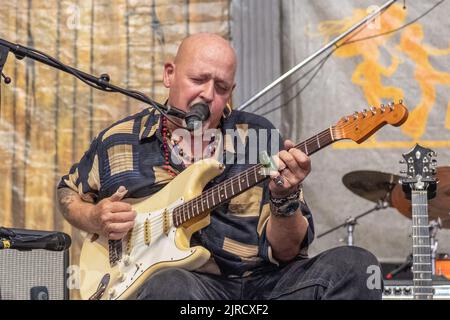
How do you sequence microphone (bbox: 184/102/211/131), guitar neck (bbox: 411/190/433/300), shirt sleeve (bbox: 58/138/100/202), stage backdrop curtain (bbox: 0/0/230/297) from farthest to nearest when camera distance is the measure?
stage backdrop curtain (bbox: 0/0/230/297) < guitar neck (bbox: 411/190/433/300) < shirt sleeve (bbox: 58/138/100/202) < microphone (bbox: 184/102/211/131)

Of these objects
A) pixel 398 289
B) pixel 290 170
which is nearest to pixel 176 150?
pixel 290 170

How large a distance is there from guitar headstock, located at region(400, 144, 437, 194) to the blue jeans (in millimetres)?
1026

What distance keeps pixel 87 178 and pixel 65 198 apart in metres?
0.15

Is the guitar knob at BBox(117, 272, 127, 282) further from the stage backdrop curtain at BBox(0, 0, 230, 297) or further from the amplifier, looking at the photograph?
the stage backdrop curtain at BBox(0, 0, 230, 297)

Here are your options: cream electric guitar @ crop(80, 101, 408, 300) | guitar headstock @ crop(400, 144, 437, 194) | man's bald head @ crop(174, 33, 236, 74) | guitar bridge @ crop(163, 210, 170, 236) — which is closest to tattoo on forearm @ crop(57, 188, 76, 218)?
cream electric guitar @ crop(80, 101, 408, 300)

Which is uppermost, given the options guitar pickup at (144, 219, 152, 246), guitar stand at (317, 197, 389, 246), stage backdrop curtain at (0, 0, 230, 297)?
stage backdrop curtain at (0, 0, 230, 297)

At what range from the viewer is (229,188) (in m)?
3.34

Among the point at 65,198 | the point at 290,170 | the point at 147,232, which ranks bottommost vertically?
the point at 147,232

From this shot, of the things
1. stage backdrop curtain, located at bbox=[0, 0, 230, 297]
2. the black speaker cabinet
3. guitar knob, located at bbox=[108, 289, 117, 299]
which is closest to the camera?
the black speaker cabinet

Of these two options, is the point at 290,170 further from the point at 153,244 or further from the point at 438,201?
the point at 438,201

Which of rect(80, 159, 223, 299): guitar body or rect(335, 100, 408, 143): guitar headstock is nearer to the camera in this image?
rect(335, 100, 408, 143): guitar headstock

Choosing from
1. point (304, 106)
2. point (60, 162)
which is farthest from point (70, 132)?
point (304, 106)

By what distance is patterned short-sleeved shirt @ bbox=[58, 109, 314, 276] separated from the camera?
3396 mm
